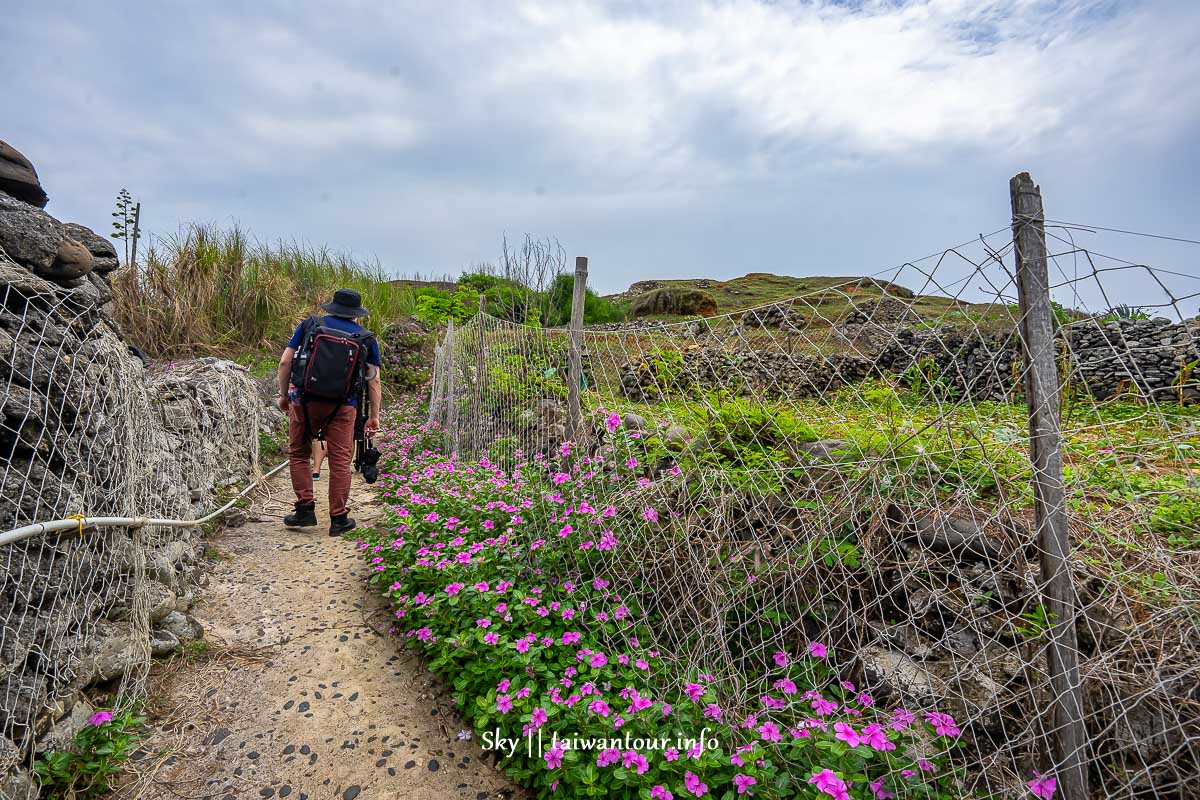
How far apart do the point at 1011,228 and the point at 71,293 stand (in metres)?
3.47

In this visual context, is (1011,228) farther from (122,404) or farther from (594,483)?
(122,404)

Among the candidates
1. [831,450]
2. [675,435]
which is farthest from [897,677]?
[675,435]

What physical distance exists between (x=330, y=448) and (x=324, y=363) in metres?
0.69

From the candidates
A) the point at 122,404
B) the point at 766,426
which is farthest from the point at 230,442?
the point at 766,426

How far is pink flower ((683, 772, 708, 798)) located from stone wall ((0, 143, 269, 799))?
6.39 feet

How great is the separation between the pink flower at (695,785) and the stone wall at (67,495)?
6.39ft

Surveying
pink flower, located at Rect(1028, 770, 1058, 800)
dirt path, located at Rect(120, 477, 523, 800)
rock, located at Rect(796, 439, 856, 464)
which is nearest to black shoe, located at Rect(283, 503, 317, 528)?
dirt path, located at Rect(120, 477, 523, 800)

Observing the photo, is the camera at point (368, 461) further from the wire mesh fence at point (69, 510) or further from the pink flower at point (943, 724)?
the pink flower at point (943, 724)

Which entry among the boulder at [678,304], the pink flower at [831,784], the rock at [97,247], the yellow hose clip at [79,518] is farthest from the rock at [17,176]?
the boulder at [678,304]

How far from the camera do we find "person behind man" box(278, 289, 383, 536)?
4094 millimetres

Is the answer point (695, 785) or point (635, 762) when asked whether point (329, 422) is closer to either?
point (635, 762)

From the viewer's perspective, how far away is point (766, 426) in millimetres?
2756

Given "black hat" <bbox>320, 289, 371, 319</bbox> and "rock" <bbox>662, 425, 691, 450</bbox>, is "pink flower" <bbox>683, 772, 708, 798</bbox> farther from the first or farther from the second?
"black hat" <bbox>320, 289, 371, 319</bbox>

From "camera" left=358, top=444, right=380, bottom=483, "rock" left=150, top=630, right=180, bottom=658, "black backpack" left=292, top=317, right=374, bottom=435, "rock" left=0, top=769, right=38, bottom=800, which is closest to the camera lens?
"rock" left=0, top=769, right=38, bottom=800
